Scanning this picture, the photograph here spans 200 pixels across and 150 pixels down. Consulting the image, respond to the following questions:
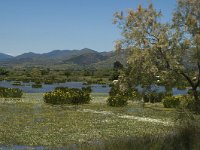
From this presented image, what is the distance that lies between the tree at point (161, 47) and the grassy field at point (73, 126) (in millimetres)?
Result: 3292

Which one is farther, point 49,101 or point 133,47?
point 49,101

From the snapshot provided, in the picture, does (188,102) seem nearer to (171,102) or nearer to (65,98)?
(171,102)

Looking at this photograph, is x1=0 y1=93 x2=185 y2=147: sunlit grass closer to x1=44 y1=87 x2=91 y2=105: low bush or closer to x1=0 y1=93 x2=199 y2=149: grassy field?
x1=0 y1=93 x2=199 y2=149: grassy field

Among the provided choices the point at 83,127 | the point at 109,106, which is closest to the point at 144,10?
the point at 83,127

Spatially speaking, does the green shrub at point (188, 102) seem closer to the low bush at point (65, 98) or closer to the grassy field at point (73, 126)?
the grassy field at point (73, 126)

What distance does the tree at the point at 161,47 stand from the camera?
25.2 metres

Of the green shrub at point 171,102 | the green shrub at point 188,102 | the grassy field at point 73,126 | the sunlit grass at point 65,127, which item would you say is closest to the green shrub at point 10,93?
the grassy field at point 73,126

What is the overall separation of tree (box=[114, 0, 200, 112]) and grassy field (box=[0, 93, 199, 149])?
329cm

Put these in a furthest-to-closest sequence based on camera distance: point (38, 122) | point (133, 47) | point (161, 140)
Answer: point (38, 122), point (133, 47), point (161, 140)

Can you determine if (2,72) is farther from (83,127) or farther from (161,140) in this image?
(161,140)

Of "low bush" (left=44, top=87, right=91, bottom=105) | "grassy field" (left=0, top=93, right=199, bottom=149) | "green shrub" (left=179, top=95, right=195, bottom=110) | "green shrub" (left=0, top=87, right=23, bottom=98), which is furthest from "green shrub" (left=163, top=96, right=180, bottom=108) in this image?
"green shrub" (left=0, top=87, right=23, bottom=98)

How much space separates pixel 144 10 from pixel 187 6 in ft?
10.00

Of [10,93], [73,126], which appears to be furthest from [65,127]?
[10,93]

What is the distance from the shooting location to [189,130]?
60.5 ft
